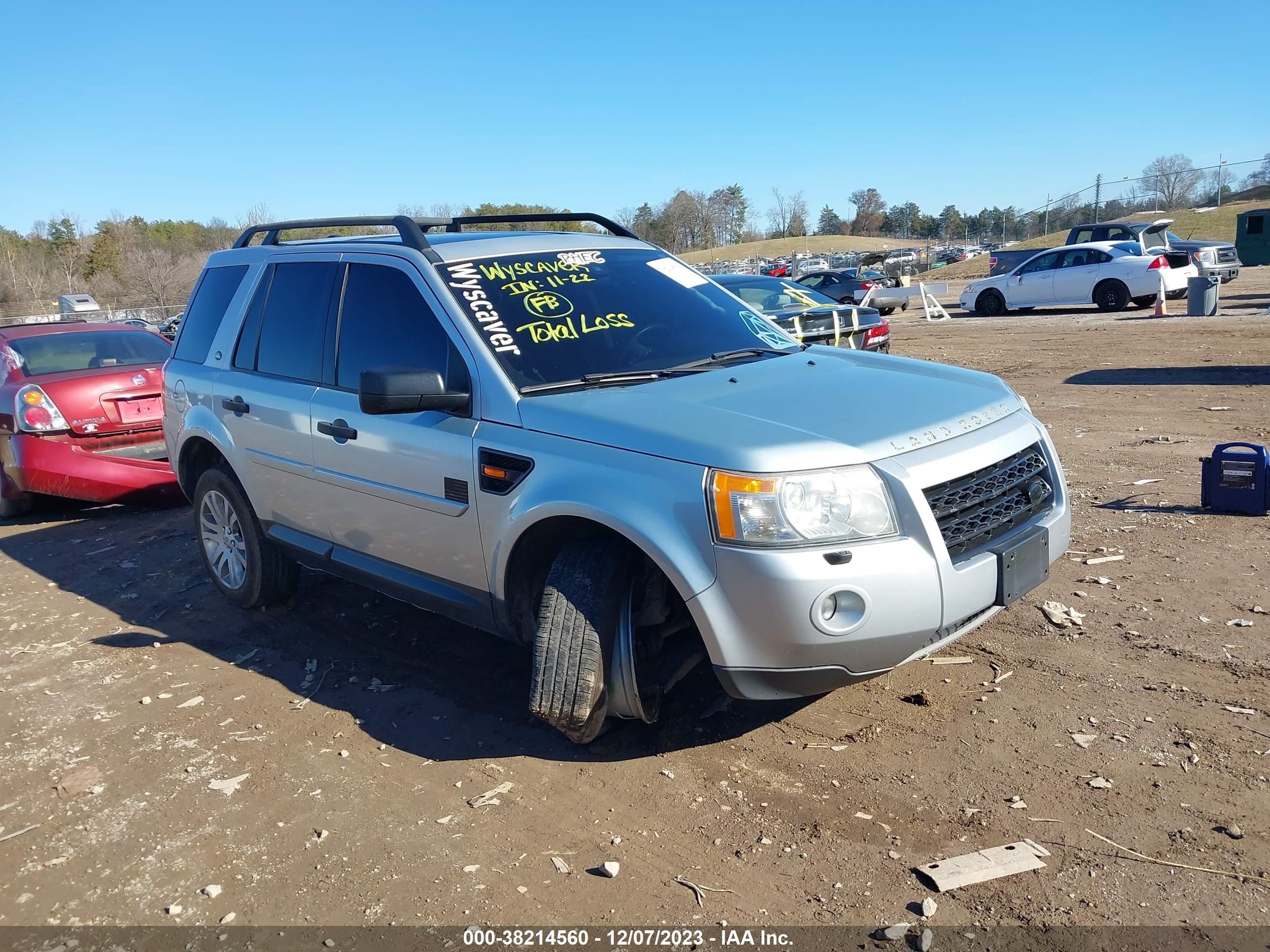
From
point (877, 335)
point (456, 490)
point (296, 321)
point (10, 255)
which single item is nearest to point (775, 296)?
point (877, 335)

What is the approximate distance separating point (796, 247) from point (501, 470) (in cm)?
9912

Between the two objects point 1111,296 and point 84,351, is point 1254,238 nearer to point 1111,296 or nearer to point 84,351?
point 1111,296

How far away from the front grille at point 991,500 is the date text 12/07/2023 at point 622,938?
1366 millimetres

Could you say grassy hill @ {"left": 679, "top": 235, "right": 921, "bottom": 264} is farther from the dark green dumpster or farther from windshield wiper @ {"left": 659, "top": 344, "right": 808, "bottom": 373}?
windshield wiper @ {"left": 659, "top": 344, "right": 808, "bottom": 373}

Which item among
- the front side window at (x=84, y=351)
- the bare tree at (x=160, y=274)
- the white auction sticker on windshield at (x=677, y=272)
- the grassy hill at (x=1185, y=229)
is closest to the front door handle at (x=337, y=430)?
the white auction sticker on windshield at (x=677, y=272)

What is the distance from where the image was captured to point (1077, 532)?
6.04 m

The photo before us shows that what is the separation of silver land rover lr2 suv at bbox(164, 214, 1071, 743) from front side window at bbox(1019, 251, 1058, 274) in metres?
19.1

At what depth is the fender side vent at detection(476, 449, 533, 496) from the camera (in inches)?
146

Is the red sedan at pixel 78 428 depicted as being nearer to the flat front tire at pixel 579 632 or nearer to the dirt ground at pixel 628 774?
the dirt ground at pixel 628 774

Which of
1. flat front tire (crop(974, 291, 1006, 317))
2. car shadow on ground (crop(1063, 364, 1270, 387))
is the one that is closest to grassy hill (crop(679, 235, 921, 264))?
flat front tire (crop(974, 291, 1006, 317))

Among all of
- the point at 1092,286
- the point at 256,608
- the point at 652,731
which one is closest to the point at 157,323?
the point at 1092,286

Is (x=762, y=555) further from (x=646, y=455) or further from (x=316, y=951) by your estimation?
(x=316, y=951)

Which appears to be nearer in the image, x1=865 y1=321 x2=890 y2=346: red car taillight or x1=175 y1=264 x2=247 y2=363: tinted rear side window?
x1=175 y1=264 x2=247 y2=363: tinted rear side window

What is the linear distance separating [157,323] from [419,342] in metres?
41.5
